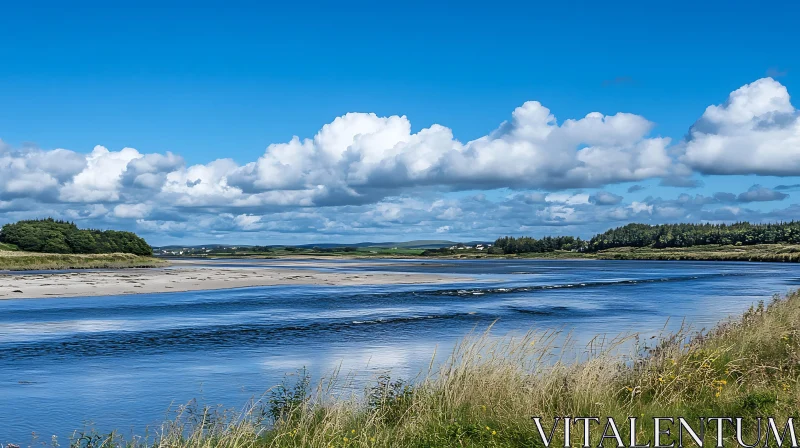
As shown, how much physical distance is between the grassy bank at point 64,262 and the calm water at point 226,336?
57644 mm

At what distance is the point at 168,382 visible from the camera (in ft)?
62.0

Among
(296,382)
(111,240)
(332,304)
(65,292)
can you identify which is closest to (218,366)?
(296,382)

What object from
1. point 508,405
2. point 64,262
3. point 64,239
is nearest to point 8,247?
point 64,239

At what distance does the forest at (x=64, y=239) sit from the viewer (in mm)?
132375

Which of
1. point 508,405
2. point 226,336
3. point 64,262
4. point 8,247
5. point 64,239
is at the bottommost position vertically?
point 226,336

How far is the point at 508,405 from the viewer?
40.2 ft

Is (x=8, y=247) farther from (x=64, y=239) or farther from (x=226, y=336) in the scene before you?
(x=226, y=336)

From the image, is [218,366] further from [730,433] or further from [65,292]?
[65,292]

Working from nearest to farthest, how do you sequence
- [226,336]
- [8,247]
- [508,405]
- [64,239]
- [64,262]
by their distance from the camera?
[508,405] < [226,336] < [64,262] < [8,247] < [64,239]

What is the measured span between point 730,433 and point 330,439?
594 cm

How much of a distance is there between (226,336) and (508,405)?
19149mm

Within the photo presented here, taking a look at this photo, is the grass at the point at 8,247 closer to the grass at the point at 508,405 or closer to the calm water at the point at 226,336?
the calm water at the point at 226,336

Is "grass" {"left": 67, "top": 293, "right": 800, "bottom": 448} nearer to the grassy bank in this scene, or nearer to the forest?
the grassy bank

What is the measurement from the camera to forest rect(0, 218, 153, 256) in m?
132
